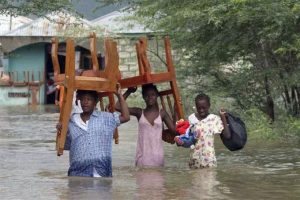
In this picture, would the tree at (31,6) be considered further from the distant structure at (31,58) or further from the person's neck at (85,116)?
the distant structure at (31,58)

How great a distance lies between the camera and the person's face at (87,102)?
8117 millimetres

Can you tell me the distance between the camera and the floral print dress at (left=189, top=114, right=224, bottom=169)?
29.5 feet

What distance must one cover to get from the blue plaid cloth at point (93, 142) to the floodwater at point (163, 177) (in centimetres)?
17

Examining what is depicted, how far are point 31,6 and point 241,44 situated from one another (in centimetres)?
401

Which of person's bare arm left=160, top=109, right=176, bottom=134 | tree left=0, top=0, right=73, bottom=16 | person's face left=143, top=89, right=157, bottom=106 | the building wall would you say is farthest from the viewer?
the building wall

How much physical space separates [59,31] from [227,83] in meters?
13.0

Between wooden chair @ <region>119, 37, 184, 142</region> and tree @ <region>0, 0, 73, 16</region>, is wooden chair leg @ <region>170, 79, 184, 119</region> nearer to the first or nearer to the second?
wooden chair @ <region>119, 37, 184, 142</region>

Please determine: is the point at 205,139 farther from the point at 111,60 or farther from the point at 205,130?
the point at 111,60

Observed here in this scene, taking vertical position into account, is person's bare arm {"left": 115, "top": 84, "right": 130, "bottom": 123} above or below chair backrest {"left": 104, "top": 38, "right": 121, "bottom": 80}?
below

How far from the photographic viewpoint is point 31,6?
14.3 meters

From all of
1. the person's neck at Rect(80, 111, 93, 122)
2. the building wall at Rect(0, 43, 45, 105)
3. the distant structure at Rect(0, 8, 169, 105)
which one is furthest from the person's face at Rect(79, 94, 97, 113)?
the building wall at Rect(0, 43, 45, 105)

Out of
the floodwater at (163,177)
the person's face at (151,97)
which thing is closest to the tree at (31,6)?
the floodwater at (163,177)

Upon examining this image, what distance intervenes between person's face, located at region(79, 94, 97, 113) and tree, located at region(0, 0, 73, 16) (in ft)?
20.6

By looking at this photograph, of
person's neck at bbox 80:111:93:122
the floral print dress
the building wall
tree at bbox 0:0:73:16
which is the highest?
the building wall
